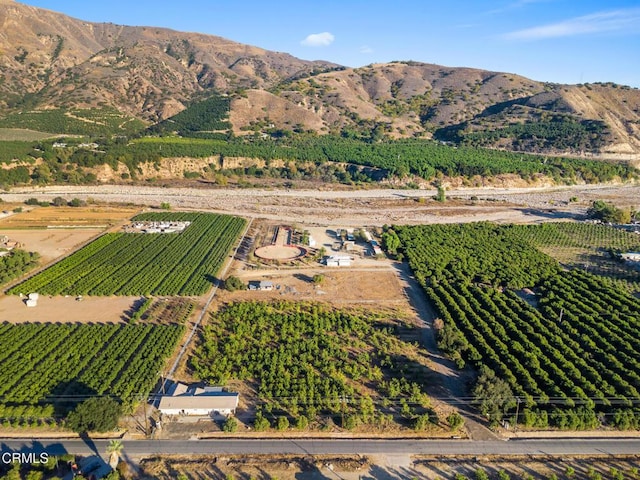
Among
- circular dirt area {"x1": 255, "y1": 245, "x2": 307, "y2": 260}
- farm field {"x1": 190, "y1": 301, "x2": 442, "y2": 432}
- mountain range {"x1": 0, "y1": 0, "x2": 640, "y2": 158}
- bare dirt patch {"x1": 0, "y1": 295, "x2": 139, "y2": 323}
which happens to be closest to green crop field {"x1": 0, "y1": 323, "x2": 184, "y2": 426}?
bare dirt patch {"x1": 0, "y1": 295, "x2": 139, "y2": 323}

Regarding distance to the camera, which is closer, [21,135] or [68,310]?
[68,310]

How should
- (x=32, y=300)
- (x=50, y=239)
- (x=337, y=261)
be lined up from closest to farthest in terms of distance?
(x=32, y=300) → (x=337, y=261) → (x=50, y=239)

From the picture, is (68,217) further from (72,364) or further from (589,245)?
(589,245)

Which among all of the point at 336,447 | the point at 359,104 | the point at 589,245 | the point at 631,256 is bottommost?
the point at 336,447

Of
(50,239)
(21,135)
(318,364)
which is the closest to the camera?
(318,364)

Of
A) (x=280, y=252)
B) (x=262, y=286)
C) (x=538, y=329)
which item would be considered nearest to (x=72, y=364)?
(x=262, y=286)

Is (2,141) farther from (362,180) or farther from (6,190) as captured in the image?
(362,180)

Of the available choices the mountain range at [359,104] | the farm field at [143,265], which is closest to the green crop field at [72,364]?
the farm field at [143,265]

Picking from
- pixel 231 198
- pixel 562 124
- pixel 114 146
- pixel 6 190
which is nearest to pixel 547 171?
pixel 562 124
